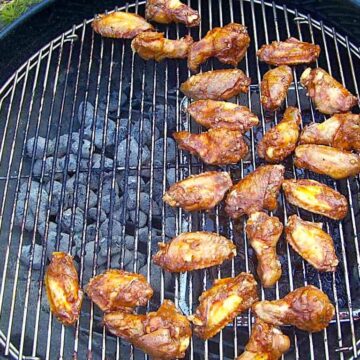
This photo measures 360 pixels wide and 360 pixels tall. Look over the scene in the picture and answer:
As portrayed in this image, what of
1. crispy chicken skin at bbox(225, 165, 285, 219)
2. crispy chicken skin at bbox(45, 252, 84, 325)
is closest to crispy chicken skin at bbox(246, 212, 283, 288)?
crispy chicken skin at bbox(225, 165, 285, 219)

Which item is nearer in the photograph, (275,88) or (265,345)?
(265,345)

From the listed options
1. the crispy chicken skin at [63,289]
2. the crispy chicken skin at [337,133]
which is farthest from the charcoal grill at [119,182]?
the crispy chicken skin at [337,133]

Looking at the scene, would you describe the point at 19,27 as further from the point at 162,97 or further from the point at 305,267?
the point at 305,267

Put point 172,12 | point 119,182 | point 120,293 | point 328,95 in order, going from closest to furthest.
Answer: point 120,293 → point 328,95 → point 119,182 → point 172,12

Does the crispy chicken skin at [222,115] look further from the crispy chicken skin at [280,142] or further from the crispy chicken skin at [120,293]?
the crispy chicken skin at [120,293]

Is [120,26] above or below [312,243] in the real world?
above

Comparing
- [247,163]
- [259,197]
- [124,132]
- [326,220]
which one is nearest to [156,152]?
[124,132]

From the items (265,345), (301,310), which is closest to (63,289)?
(265,345)

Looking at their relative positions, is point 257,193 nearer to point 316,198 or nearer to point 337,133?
point 316,198
